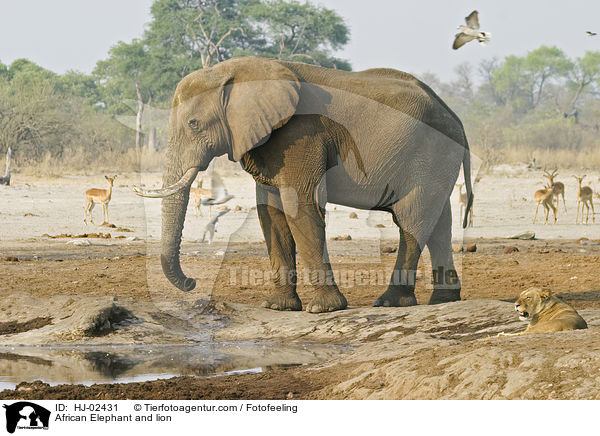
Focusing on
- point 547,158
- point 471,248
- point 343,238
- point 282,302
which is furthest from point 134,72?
point 282,302

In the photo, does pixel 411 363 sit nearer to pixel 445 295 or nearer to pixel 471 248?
pixel 445 295

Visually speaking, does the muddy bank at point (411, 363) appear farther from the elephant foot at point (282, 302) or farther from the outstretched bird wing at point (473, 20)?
the outstretched bird wing at point (473, 20)

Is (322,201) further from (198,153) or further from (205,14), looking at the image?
(205,14)

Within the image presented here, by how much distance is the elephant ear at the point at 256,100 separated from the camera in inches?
318

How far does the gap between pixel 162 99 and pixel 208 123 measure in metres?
27.1

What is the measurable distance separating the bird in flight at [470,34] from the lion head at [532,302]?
4.06m

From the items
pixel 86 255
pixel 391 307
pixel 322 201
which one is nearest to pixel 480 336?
pixel 391 307

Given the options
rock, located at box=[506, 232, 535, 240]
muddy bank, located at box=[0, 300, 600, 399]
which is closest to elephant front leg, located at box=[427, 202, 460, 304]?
muddy bank, located at box=[0, 300, 600, 399]

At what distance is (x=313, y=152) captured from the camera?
318 inches

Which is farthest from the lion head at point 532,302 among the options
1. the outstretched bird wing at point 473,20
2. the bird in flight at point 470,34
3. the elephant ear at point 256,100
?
the outstretched bird wing at point 473,20

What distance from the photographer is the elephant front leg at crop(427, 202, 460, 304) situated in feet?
29.1

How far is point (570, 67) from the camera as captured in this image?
4491cm

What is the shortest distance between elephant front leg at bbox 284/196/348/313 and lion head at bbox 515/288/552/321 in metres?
1.76
